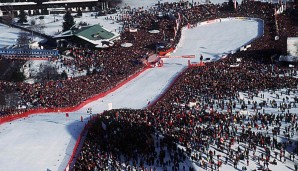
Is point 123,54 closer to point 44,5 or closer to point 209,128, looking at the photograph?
point 209,128

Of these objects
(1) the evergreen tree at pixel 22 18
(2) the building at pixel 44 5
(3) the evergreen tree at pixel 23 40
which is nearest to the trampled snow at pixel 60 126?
A: (3) the evergreen tree at pixel 23 40

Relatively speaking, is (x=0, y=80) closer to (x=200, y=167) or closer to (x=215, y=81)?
(x=215, y=81)

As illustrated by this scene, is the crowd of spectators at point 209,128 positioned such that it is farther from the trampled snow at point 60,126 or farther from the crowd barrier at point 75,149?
the trampled snow at point 60,126

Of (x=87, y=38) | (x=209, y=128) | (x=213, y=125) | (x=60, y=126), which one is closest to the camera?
(x=209, y=128)

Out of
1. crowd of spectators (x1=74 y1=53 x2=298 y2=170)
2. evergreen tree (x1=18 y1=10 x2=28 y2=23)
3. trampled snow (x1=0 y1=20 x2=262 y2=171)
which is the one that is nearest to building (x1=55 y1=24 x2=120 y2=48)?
trampled snow (x1=0 y1=20 x2=262 y2=171)

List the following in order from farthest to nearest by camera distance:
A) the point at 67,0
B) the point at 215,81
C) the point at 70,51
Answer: the point at 67,0 → the point at 70,51 → the point at 215,81

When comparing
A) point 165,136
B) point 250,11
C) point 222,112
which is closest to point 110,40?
point 250,11

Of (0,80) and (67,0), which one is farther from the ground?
(67,0)

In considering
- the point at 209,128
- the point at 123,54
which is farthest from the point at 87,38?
the point at 209,128

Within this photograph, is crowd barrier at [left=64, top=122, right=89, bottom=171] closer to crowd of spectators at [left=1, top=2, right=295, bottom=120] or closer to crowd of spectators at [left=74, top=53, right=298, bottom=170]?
crowd of spectators at [left=74, top=53, right=298, bottom=170]
